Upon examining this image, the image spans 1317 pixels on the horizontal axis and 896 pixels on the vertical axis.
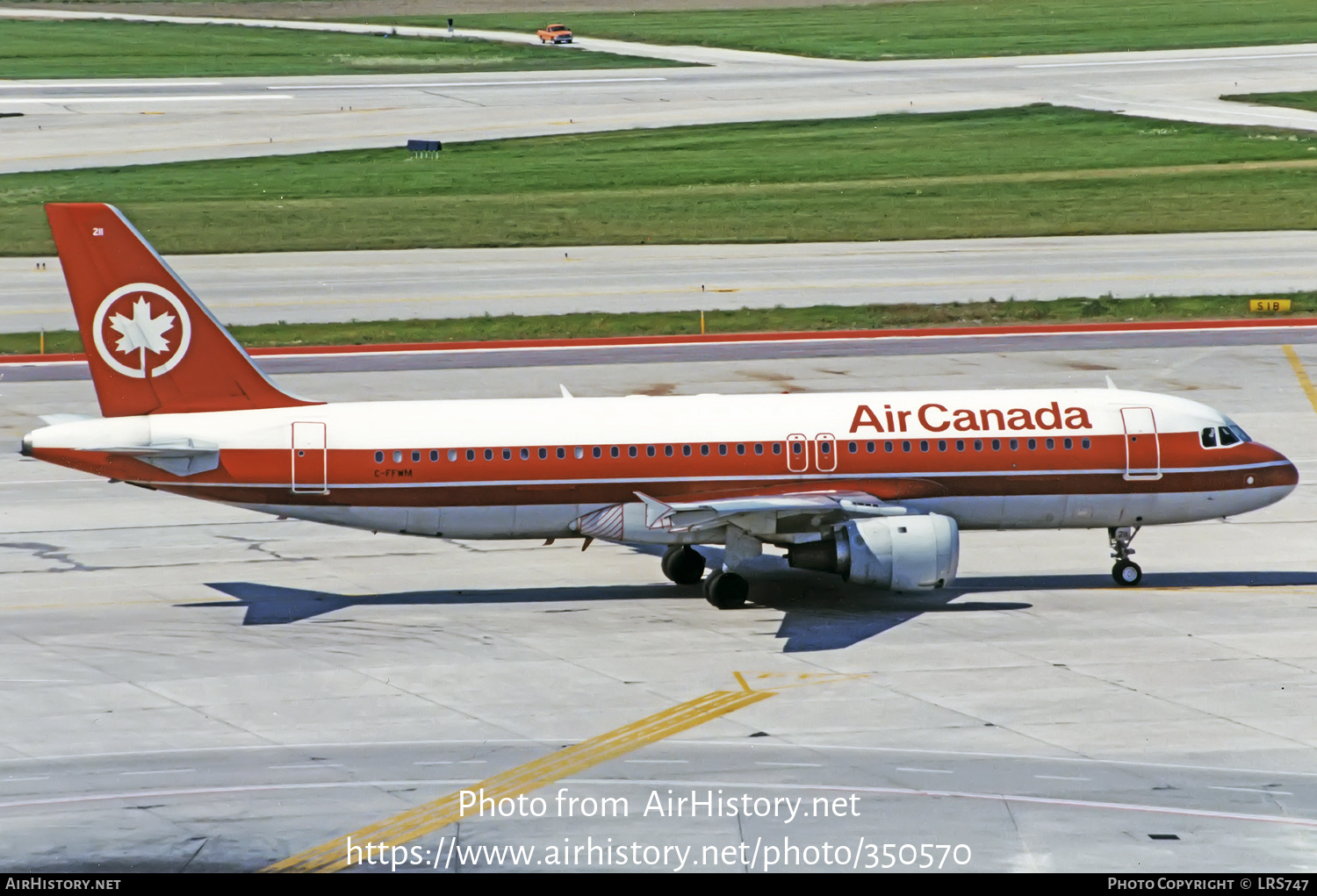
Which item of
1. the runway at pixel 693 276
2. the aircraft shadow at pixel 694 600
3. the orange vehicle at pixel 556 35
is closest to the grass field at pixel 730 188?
the runway at pixel 693 276

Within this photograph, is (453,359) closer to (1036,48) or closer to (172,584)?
(172,584)

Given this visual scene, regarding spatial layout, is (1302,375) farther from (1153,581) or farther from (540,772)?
(540,772)

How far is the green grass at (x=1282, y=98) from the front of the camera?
113012mm

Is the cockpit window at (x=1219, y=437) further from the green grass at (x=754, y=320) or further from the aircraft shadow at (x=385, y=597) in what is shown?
the green grass at (x=754, y=320)

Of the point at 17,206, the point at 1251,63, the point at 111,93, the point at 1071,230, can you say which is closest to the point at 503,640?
the point at 1071,230

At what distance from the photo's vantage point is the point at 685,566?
37156mm

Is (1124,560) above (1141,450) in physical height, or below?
below

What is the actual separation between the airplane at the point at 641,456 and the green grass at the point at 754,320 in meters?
27.5

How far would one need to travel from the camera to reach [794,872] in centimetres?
2223

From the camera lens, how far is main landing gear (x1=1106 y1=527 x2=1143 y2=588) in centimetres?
3669

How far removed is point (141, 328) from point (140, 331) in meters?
0.08

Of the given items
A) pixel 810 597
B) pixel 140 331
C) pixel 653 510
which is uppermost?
pixel 140 331

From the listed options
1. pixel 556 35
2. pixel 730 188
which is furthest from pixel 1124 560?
pixel 556 35

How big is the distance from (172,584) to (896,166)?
218 feet
